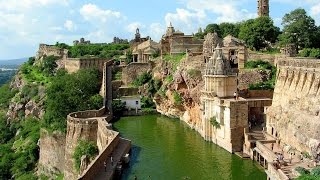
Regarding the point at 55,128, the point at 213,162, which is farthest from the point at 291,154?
the point at 55,128

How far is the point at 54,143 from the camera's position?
44.0 metres

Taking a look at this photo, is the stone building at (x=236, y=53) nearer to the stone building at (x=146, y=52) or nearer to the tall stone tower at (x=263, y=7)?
the stone building at (x=146, y=52)

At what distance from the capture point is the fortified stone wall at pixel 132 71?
5888cm

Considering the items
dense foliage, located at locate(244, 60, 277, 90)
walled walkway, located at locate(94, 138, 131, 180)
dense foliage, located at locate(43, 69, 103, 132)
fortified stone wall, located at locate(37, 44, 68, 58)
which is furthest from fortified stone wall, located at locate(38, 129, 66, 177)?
fortified stone wall, located at locate(37, 44, 68, 58)

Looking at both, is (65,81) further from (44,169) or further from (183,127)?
(183,127)

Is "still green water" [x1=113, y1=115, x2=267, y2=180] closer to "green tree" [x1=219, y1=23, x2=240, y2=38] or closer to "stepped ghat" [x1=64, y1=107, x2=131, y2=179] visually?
"stepped ghat" [x1=64, y1=107, x2=131, y2=179]

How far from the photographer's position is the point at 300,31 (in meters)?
54.3

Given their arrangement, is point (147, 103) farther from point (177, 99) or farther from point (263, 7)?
point (263, 7)

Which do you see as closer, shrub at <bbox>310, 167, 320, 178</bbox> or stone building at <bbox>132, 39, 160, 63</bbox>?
shrub at <bbox>310, 167, 320, 178</bbox>

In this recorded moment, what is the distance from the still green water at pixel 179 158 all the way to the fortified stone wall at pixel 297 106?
3.28 metres

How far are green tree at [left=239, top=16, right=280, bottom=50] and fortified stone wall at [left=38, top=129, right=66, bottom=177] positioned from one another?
27.3 meters

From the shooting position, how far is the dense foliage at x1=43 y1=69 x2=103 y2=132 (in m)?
45.0

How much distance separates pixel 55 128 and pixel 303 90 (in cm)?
2371

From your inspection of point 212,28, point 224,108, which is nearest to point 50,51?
point 212,28
